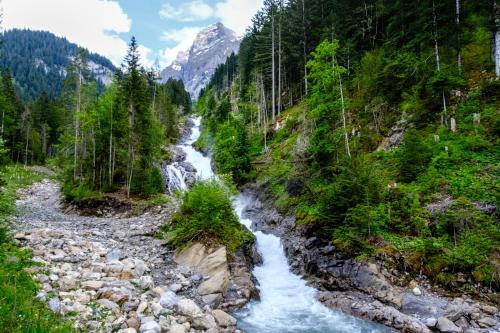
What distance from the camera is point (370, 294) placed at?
11453 mm

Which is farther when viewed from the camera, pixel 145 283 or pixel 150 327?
pixel 145 283

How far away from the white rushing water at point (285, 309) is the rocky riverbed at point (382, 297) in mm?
417

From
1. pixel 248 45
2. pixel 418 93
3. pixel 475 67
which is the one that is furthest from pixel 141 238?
pixel 248 45

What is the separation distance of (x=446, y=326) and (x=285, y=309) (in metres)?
5.37

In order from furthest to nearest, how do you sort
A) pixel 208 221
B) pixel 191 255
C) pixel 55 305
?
pixel 208 221 → pixel 191 255 → pixel 55 305

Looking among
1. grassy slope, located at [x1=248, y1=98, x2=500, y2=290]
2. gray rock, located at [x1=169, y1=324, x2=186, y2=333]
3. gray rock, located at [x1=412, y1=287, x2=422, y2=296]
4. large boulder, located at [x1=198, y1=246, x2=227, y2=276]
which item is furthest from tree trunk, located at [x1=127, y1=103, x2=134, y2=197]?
gray rock, located at [x1=412, y1=287, x2=422, y2=296]

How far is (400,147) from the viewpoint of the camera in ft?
61.9

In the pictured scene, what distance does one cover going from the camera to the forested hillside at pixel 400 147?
39.0ft

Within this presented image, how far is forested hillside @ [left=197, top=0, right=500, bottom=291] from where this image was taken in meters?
11.9

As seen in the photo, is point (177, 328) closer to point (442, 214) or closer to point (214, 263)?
point (214, 263)

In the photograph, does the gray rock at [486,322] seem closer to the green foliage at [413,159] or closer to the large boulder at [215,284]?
the green foliage at [413,159]

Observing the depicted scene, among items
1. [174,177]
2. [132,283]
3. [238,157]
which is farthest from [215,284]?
[174,177]

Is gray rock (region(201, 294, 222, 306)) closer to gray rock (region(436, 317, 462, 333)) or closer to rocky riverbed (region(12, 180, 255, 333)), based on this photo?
rocky riverbed (region(12, 180, 255, 333))

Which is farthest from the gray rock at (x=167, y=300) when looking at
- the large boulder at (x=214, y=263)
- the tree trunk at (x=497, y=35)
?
the tree trunk at (x=497, y=35)
